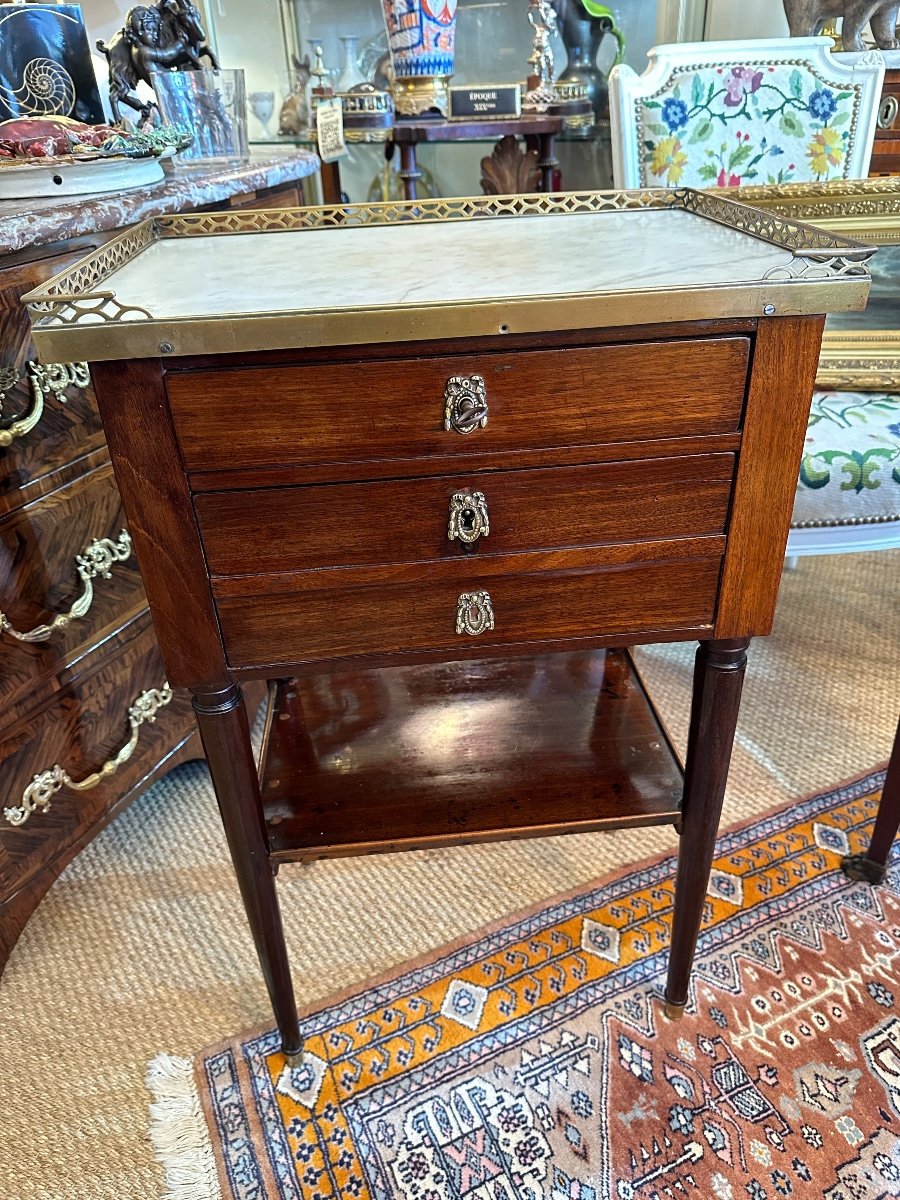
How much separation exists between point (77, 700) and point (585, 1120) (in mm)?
707


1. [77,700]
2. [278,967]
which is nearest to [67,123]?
[77,700]

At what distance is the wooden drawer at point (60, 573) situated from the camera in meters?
0.87

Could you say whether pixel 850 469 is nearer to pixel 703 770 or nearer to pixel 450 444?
pixel 703 770

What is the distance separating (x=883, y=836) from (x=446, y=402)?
83 centimetres

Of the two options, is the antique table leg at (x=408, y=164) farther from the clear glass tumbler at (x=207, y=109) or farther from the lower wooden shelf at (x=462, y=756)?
the lower wooden shelf at (x=462, y=756)

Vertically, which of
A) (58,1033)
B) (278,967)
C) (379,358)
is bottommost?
(58,1033)

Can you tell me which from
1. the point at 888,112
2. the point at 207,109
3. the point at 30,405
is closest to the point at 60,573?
the point at 30,405

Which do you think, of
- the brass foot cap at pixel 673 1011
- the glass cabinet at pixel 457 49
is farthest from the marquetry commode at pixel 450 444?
the glass cabinet at pixel 457 49

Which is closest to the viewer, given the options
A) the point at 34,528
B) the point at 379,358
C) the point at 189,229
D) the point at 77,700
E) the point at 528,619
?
the point at 379,358

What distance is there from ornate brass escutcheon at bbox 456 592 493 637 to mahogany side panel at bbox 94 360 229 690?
0.18 meters

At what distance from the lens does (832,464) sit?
998mm

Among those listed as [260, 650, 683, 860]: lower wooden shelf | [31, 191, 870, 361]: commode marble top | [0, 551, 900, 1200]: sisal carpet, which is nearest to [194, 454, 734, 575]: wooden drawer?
[31, 191, 870, 361]: commode marble top

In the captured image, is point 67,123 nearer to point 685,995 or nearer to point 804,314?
point 804,314

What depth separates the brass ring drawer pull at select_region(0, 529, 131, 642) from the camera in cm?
90
